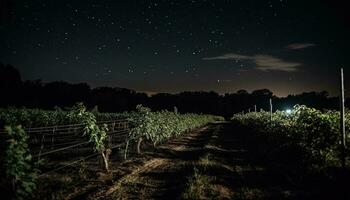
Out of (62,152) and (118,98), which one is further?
(118,98)

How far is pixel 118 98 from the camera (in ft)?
362

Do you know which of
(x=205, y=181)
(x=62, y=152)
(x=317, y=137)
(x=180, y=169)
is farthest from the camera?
(x=62, y=152)

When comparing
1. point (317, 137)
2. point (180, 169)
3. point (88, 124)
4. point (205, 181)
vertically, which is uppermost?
point (88, 124)

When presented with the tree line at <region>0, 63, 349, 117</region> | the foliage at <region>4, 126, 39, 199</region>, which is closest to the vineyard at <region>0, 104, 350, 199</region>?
the foliage at <region>4, 126, 39, 199</region>

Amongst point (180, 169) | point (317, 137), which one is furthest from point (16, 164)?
point (317, 137)

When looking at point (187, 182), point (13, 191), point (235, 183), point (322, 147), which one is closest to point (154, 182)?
point (187, 182)

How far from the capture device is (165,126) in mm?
22984

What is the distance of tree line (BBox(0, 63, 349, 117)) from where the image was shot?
8144 cm

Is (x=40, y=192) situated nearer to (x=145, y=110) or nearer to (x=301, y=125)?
(x=145, y=110)

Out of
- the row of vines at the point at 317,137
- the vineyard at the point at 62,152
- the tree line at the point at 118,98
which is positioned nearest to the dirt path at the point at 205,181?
the row of vines at the point at 317,137

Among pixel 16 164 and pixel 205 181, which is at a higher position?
pixel 16 164

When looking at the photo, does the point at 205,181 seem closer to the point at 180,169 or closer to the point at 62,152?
the point at 180,169

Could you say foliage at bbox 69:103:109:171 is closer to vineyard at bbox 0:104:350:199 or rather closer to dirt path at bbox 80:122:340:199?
vineyard at bbox 0:104:350:199

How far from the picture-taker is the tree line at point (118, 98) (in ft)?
267
